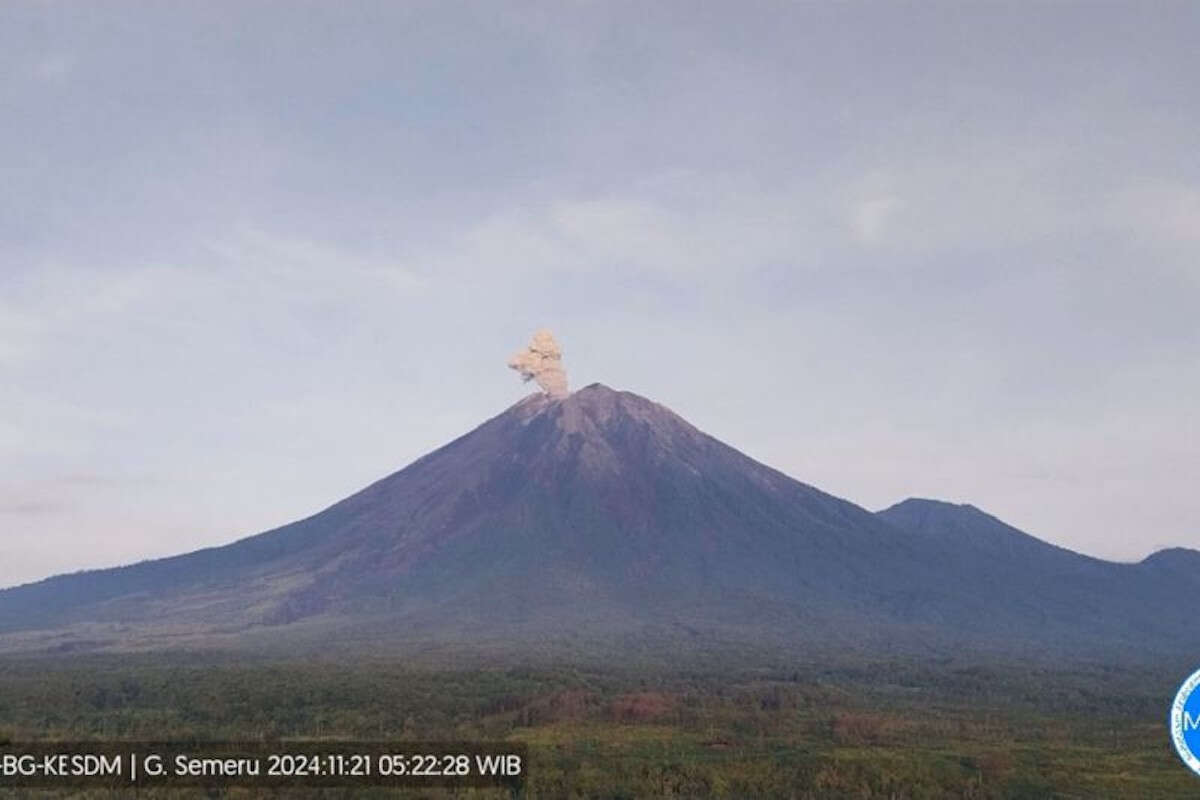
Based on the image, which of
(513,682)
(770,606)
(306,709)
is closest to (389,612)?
(770,606)

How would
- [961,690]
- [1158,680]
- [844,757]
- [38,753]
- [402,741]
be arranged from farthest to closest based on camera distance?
[1158,680], [961,690], [844,757], [402,741], [38,753]

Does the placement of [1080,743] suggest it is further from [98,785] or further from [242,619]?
[242,619]

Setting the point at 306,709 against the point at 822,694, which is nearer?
the point at 306,709

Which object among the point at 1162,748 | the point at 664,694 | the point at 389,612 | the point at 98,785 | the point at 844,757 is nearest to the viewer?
the point at 98,785

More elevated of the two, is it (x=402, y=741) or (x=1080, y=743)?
(x=402, y=741)
